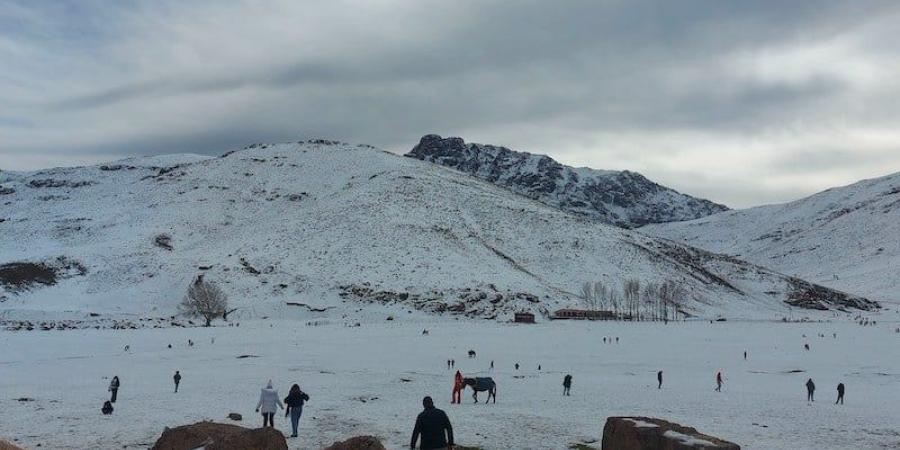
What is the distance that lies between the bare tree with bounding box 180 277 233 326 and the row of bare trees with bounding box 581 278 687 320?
59.5 meters

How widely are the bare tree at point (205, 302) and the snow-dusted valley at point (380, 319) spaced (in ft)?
7.78

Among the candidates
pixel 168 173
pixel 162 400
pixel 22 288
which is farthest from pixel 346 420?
pixel 168 173

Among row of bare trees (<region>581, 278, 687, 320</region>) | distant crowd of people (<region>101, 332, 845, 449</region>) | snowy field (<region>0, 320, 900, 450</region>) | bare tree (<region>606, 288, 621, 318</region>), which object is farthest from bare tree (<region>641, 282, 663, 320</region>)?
distant crowd of people (<region>101, 332, 845, 449</region>)

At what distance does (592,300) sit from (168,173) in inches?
5079

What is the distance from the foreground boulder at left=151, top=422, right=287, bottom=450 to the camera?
13.0 meters

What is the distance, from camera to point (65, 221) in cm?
15350

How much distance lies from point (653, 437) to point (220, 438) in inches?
325

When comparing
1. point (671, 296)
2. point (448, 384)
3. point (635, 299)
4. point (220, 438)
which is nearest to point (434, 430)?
point (220, 438)

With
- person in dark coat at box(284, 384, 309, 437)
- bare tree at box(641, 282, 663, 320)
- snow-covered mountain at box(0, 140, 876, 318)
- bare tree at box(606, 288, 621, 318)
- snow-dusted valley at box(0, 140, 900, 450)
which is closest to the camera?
person in dark coat at box(284, 384, 309, 437)

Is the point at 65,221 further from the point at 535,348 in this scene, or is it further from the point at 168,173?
the point at 535,348

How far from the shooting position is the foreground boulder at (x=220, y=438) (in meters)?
13.0

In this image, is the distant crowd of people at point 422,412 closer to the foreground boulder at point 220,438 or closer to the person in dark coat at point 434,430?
the person in dark coat at point 434,430

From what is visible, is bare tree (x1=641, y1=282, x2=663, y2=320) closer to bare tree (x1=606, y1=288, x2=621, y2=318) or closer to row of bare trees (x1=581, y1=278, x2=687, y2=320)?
row of bare trees (x1=581, y1=278, x2=687, y2=320)

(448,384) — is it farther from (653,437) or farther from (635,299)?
(635,299)
